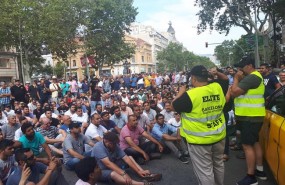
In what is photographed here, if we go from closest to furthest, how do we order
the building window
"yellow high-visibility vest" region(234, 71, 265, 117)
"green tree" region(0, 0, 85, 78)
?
"yellow high-visibility vest" region(234, 71, 265, 117) < "green tree" region(0, 0, 85, 78) < the building window

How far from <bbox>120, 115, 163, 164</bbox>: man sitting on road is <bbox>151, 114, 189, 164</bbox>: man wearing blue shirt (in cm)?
27

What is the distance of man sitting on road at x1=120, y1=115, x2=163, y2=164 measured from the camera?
6547 mm

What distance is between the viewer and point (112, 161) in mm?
5480

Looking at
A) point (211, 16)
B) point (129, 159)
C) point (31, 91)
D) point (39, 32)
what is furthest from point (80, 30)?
point (129, 159)

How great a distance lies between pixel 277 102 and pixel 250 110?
1.84ft

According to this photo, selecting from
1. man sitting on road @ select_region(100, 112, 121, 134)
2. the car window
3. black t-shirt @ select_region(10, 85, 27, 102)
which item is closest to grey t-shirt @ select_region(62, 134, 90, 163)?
man sitting on road @ select_region(100, 112, 121, 134)

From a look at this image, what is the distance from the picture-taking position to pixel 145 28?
110750 millimetres

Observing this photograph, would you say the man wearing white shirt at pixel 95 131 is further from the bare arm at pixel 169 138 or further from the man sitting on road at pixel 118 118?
the man sitting on road at pixel 118 118

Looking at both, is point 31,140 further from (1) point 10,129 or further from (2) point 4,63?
(2) point 4,63

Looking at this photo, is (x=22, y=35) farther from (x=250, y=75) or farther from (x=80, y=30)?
(x=250, y=75)

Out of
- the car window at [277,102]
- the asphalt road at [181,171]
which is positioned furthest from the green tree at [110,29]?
the car window at [277,102]

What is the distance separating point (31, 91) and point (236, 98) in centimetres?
1230

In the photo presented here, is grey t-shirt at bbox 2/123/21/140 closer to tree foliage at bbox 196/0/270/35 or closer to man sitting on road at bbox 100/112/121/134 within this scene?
man sitting on road at bbox 100/112/121/134

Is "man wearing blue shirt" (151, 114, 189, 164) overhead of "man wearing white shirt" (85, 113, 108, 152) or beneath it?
beneath
